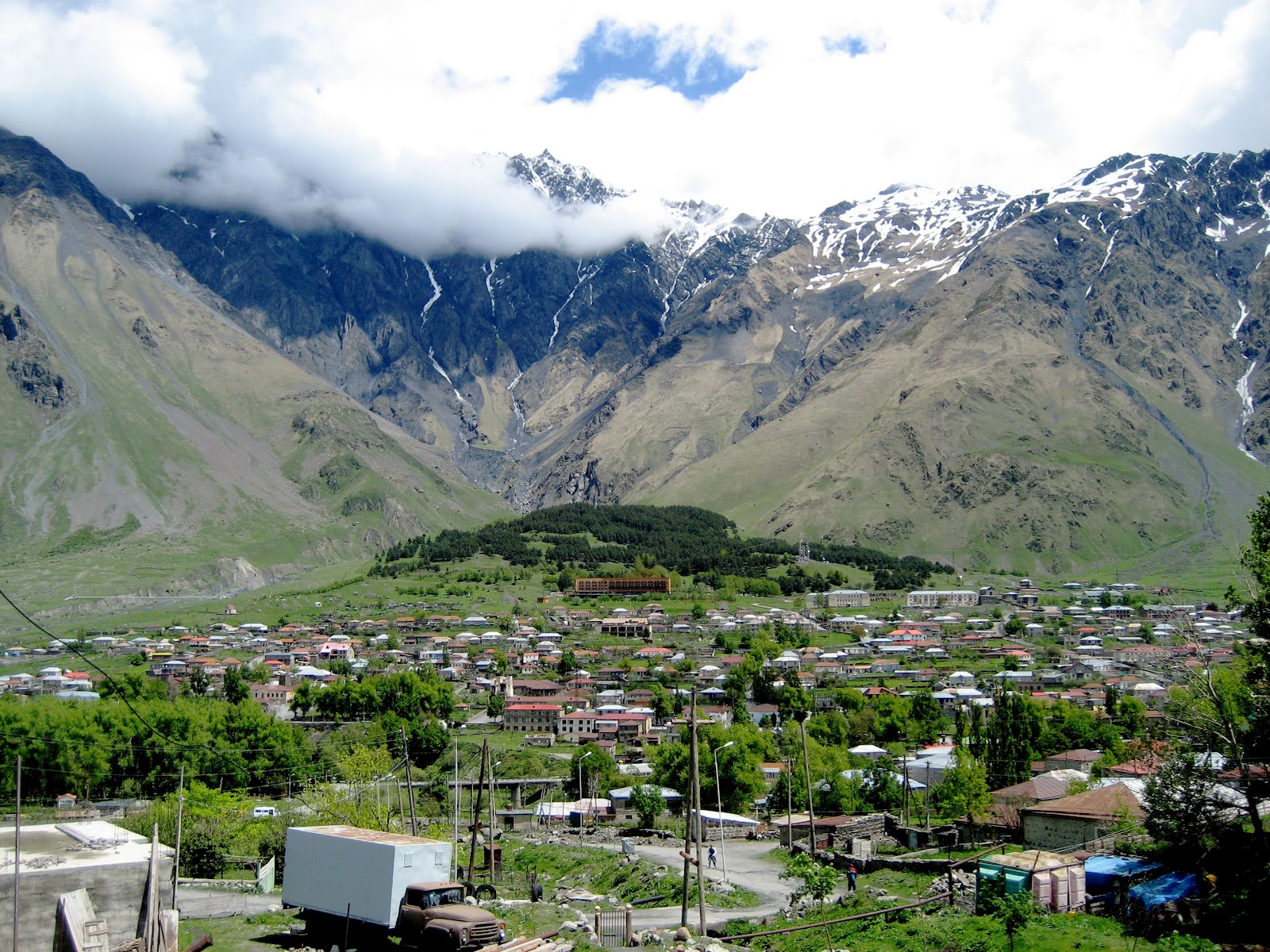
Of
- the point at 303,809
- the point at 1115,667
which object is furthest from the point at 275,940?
the point at 1115,667

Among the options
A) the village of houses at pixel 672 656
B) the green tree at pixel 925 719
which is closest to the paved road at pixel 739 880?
the village of houses at pixel 672 656

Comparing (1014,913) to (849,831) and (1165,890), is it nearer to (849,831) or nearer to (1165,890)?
(1165,890)

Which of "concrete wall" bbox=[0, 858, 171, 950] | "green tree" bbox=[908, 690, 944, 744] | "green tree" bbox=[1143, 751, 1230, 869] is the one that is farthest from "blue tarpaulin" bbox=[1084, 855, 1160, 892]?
"green tree" bbox=[908, 690, 944, 744]

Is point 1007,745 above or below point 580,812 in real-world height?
above

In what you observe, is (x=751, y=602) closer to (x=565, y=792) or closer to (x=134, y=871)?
(x=565, y=792)

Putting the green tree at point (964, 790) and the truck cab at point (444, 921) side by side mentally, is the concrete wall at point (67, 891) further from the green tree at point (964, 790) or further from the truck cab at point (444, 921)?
the green tree at point (964, 790)

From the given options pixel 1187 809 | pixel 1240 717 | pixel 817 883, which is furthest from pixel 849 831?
pixel 1187 809
